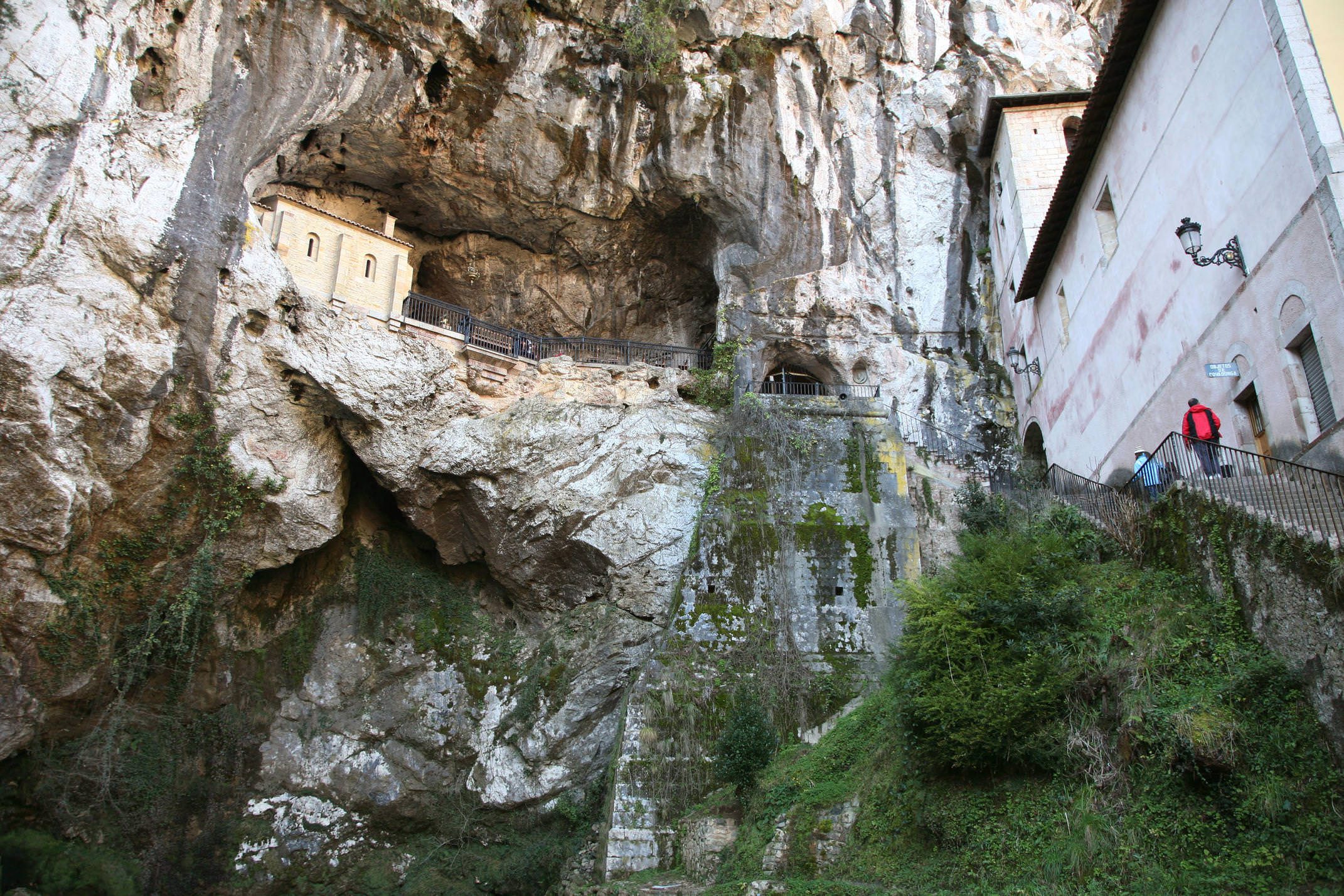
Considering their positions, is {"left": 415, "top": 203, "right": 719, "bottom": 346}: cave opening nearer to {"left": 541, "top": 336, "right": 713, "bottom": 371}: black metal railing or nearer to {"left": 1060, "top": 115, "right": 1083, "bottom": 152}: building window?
{"left": 541, "top": 336, "right": 713, "bottom": 371}: black metal railing

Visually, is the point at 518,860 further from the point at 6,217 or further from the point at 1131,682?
the point at 6,217

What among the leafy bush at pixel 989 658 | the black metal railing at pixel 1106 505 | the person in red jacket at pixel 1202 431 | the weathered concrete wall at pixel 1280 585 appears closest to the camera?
the weathered concrete wall at pixel 1280 585

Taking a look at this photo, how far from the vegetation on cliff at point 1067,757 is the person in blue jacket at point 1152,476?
93 centimetres

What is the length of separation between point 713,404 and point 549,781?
8.63 meters

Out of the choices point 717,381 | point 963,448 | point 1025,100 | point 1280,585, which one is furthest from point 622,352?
point 1280,585

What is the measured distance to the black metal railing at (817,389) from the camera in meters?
20.9

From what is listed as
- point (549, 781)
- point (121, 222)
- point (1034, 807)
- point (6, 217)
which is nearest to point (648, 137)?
point (121, 222)

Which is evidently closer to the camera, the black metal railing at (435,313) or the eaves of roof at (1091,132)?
the eaves of roof at (1091,132)

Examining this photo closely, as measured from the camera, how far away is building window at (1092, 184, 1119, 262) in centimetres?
1625

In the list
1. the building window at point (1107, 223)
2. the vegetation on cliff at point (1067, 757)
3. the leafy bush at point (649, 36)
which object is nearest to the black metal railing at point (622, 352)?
the leafy bush at point (649, 36)

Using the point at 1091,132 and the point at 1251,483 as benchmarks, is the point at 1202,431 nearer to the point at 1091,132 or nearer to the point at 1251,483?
the point at 1251,483

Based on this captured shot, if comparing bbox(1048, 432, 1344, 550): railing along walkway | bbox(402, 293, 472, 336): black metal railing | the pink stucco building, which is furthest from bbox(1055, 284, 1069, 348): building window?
bbox(402, 293, 472, 336): black metal railing

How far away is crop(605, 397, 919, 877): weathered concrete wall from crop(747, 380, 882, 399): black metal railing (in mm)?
2385

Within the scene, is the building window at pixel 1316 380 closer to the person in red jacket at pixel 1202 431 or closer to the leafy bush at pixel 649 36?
the person in red jacket at pixel 1202 431
